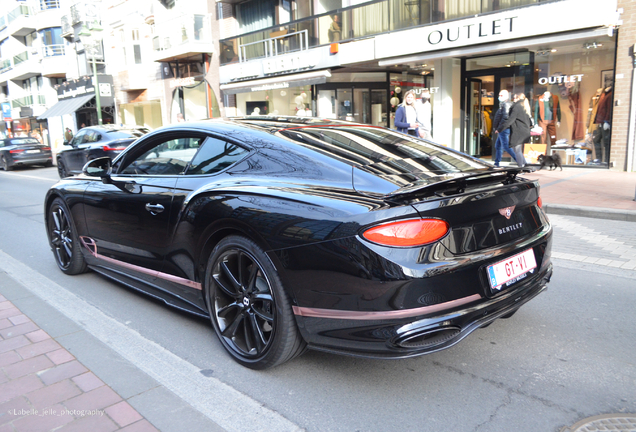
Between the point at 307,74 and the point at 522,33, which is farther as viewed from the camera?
the point at 307,74

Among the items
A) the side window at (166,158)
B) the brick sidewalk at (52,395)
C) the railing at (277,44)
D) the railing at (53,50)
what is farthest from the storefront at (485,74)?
the railing at (53,50)

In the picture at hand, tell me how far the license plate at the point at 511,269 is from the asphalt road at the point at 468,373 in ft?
1.86

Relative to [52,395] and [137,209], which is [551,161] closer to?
[137,209]

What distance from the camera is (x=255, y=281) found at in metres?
2.96

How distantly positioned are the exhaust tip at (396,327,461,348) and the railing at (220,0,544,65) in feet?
40.0

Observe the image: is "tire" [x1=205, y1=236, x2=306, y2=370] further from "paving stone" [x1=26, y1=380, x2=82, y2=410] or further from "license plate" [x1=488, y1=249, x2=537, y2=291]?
"license plate" [x1=488, y1=249, x2=537, y2=291]

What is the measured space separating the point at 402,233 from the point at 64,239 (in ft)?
13.0

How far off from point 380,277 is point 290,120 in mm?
1711

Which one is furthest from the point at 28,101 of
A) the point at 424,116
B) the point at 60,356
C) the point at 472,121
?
the point at 60,356

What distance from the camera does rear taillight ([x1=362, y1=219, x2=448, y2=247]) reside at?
7.89ft

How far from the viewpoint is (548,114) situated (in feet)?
43.4

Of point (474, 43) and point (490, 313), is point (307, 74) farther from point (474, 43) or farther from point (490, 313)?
point (490, 313)

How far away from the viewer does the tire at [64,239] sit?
4.89 metres

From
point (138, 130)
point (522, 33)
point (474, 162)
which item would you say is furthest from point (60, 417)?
point (138, 130)
